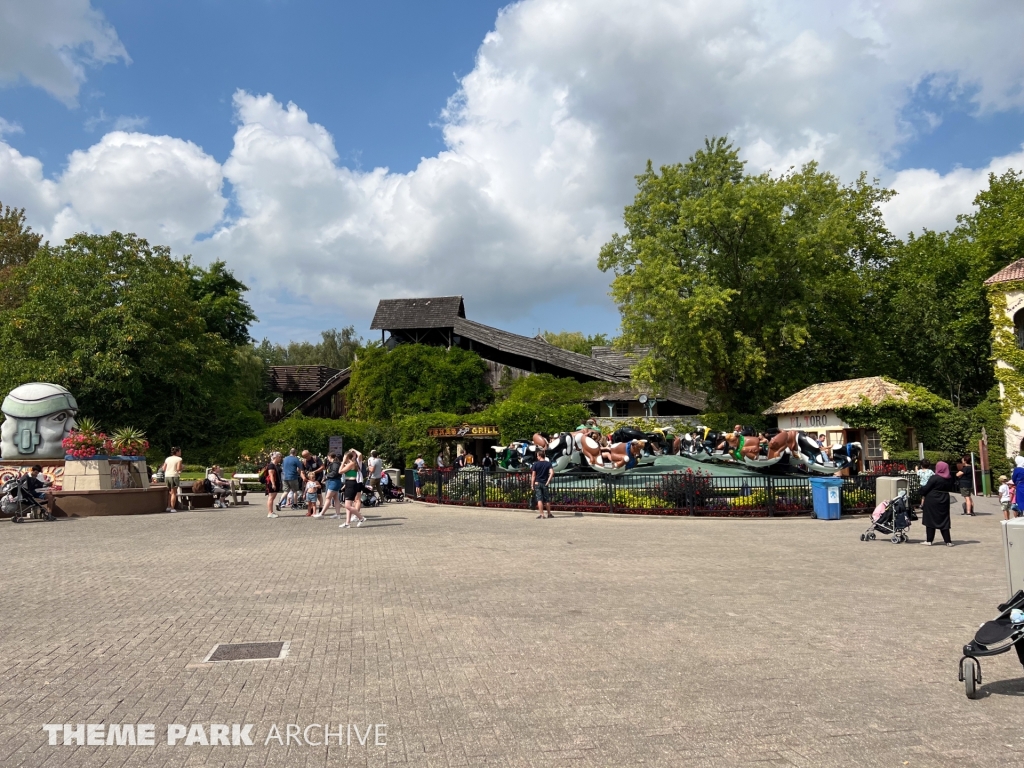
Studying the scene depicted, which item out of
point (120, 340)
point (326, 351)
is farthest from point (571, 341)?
point (120, 340)

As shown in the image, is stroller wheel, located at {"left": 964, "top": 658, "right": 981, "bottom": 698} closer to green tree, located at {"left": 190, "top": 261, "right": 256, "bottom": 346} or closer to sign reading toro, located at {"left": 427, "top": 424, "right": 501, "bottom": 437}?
sign reading toro, located at {"left": 427, "top": 424, "right": 501, "bottom": 437}

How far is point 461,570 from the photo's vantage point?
10.5 meters

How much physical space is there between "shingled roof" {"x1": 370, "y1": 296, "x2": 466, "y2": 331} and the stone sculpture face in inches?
942

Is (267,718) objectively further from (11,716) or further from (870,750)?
(870,750)

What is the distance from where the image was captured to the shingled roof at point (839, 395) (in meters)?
31.7

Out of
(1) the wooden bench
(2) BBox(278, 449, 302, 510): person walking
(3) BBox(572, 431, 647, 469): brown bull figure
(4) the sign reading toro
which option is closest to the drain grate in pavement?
(2) BBox(278, 449, 302, 510): person walking

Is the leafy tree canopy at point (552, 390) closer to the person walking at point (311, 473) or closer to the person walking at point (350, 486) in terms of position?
the person walking at point (311, 473)

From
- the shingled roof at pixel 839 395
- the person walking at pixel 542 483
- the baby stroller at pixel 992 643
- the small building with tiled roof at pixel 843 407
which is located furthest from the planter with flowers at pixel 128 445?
the shingled roof at pixel 839 395

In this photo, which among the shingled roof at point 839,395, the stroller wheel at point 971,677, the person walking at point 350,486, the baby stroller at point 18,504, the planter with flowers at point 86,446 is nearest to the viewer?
the stroller wheel at point 971,677

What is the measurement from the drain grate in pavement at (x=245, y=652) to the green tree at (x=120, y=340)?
112 feet

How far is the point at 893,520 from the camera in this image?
44.9 feet

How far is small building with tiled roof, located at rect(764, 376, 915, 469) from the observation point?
31.7 meters

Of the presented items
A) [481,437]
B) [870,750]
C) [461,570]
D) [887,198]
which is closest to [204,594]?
[461,570]

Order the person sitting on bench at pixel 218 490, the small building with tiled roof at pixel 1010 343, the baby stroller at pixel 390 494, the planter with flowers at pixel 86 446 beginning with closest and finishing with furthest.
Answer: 1. the planter with flowers at pixel 86 446
2. the person sitting on bench at pixel 218 490
3. the baby stroller at pixel 390 494
4. the small building with tiled roof at pixel 1010 343
